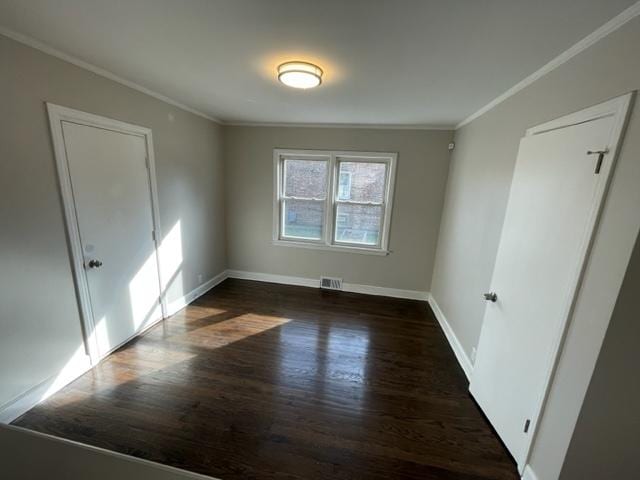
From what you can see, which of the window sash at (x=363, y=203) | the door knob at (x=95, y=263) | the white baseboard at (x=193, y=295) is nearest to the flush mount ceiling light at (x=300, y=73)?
the window sash at (x=363, y=203)

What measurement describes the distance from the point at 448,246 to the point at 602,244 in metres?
2.19

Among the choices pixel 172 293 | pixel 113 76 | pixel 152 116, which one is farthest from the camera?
pixel 172 293

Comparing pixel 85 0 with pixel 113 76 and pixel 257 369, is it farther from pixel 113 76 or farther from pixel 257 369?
pixel 257 369

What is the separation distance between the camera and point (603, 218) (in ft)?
3.81

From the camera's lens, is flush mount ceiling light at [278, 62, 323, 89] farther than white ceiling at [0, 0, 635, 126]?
Yes

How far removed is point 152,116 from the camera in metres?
2.70

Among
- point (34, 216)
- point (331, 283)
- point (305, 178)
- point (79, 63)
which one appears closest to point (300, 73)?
point (79, 63)

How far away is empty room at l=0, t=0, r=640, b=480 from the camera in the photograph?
3.91 feet

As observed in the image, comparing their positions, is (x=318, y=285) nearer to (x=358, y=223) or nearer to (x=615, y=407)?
(x=358, y=223)

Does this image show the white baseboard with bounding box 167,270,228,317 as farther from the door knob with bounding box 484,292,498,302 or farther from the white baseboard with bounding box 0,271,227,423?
the door knob with bounding box 484,292,498,302

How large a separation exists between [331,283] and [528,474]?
9.70 feet

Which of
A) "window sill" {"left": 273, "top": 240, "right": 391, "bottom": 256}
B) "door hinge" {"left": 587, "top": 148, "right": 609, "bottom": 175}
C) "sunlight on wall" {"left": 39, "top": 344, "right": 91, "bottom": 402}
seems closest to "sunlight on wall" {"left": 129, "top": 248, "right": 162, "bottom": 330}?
"sunlight on wall" {"left": 39, "top": 344, "right": 91, "bottom": 402}

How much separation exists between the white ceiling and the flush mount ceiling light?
6 cm

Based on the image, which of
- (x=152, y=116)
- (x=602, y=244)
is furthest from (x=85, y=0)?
(x=602, y=244)
